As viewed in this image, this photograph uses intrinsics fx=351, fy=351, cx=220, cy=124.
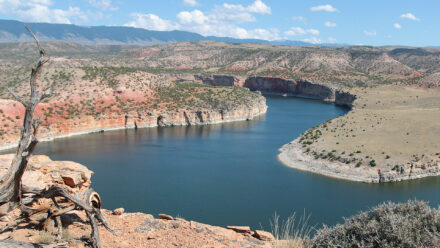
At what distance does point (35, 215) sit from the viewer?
34.9ft

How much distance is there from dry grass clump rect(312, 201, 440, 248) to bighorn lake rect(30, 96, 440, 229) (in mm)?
17354

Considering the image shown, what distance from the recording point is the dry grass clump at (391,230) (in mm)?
8336

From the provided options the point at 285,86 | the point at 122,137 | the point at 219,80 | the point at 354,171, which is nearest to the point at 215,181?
the point at 354,171

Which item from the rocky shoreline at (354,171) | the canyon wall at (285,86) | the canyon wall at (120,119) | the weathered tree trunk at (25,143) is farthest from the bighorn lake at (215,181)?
the canyon wall at (285,86)

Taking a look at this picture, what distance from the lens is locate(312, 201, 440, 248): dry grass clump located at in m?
8.34

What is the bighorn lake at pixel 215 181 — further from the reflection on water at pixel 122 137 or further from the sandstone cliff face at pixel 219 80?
the sandstone cliff face at pixel 219 80

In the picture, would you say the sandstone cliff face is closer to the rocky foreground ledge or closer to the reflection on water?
the reflection on water

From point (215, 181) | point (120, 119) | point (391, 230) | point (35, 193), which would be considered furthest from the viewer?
point (120, 119)

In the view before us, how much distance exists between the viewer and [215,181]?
123 feet

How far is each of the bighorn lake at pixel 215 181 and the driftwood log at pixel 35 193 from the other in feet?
59.4

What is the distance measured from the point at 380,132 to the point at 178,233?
4680 centimetres

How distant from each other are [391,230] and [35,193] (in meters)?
9.74

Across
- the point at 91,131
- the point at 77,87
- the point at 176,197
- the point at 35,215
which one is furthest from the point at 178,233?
the point at 77,87

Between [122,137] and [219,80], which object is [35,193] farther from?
[219,80]
